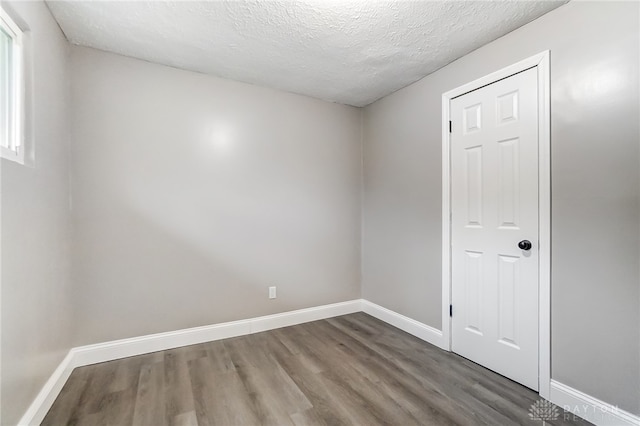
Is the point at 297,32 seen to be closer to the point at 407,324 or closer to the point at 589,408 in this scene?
the point at 407,324

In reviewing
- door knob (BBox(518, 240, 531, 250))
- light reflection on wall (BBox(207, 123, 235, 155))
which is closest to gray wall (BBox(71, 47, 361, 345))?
light reflection on wall (BBox(207, 123, 235, 155))

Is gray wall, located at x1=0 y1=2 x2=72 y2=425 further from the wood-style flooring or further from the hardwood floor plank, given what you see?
the hardwood floor plank

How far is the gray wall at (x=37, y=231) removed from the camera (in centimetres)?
134

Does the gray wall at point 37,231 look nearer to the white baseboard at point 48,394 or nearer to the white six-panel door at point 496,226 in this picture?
the white baseboard at point 48,394

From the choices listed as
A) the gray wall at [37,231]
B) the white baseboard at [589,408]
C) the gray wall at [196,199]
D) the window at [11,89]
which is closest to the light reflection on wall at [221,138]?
the gray wall at [196,199]

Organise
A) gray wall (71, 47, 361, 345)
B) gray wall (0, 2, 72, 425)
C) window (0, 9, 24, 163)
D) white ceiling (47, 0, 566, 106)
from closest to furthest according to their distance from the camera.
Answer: gray wall (0, 2, 72, 425)
window (0, 9, 24, 163)
white ceiling (47, 0, 566, 106)
gray wall (71, 47, 361, 345)

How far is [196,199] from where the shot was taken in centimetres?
266

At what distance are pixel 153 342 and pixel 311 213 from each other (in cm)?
194

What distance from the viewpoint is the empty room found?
62.9 inches

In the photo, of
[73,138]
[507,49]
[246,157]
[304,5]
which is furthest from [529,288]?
[73,138]

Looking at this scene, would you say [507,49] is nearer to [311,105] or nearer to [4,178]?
[311,105]

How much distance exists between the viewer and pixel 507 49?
2.08 m

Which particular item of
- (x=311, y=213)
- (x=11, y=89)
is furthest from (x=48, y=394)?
(x=311, y=213)

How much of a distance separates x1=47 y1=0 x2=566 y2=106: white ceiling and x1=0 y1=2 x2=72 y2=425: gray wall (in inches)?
15.2
